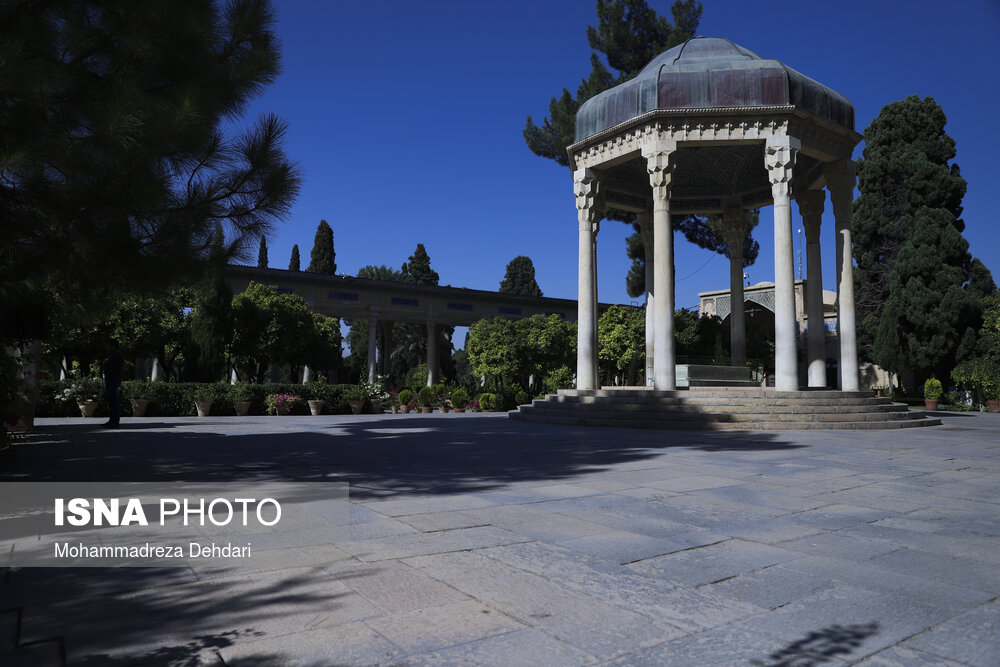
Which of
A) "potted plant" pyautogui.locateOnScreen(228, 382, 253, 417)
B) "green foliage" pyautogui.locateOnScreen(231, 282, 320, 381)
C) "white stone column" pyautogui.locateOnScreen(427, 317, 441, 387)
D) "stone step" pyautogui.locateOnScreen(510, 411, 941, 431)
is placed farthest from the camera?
"white stone column" pyautogui.locateOnScreen(427, 317, 441, 387)

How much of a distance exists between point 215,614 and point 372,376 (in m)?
35.8

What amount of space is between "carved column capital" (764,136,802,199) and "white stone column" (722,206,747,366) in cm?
550

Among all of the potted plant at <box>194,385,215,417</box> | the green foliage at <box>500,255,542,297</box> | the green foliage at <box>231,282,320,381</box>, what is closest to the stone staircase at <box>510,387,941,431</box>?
the potted plant at <box>194,385,215,417</box>

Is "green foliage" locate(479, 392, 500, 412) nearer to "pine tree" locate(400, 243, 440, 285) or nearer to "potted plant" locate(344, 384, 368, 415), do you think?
"potted plant" locate(344, 384, 368, 415)

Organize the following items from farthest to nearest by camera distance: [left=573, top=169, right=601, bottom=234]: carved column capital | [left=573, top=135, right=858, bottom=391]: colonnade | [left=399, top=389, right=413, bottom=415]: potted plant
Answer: [left=399, top=389, right=413, bottom=415]: potted plant
[left=573, top=169, right=601, bottom=234]: carved column capital
[left=573, top=135, right=858, bottom=391]: colonnade

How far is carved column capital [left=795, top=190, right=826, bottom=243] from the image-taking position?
785 inches

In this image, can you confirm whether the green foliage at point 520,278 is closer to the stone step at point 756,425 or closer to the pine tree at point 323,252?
the pine tree at point 323,252

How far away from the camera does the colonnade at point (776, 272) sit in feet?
52.2

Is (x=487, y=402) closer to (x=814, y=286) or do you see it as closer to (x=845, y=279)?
(x=814, y=286)

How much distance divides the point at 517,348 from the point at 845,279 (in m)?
14.0

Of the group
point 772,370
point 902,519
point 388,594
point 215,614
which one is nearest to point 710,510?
point 902,519

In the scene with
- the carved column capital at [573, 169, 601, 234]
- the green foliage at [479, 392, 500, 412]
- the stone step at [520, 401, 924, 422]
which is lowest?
the green foliage at [479, 392, 500, 412]

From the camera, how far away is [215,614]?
2.89 m

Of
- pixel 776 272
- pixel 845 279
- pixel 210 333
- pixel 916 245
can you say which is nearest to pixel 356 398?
pixel 210 333
